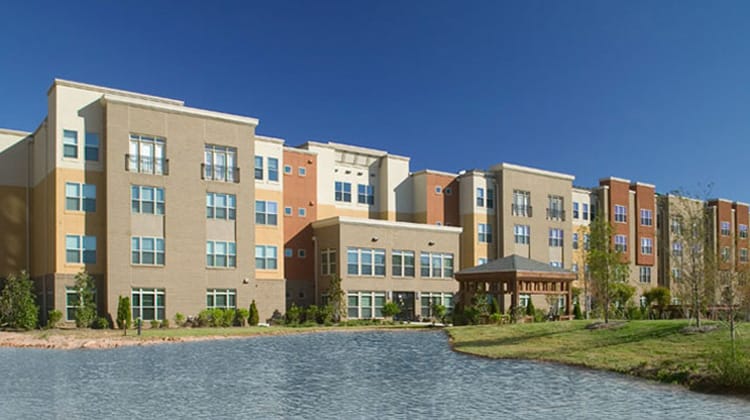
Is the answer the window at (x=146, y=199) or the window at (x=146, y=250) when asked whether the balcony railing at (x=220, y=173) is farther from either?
the window at (x=146, y=250)

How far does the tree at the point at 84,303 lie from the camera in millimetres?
34250

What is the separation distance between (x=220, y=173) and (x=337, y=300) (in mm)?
9906

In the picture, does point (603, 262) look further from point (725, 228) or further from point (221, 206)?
point (725, 228)

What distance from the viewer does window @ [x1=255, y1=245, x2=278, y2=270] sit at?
1674 inches

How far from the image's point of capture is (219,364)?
20.9 meters

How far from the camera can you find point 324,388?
636 inches

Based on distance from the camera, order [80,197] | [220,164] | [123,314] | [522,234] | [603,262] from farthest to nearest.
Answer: [522,234] → [220,164] → [80,197] → [123,314] → [603,262]

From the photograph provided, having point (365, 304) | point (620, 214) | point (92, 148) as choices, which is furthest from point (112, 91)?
point (620, 214)

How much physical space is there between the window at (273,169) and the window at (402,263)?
897 centimetres

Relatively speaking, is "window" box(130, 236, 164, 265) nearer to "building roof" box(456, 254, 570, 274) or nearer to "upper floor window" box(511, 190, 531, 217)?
"building roof" box(456, 254, 570, 274)

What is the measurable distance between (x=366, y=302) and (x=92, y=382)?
93.9 ft

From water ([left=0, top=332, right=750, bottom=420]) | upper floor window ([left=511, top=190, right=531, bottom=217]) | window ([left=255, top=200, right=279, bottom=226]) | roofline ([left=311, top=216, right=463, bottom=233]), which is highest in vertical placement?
upper floor window ([left=511, top=190, right=531, bottom=217])

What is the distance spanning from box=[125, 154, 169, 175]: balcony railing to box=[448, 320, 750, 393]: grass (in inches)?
738

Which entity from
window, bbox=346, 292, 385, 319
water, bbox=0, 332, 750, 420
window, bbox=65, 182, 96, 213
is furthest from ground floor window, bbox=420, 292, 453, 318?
water, bbox=0, 332, 750, 420
